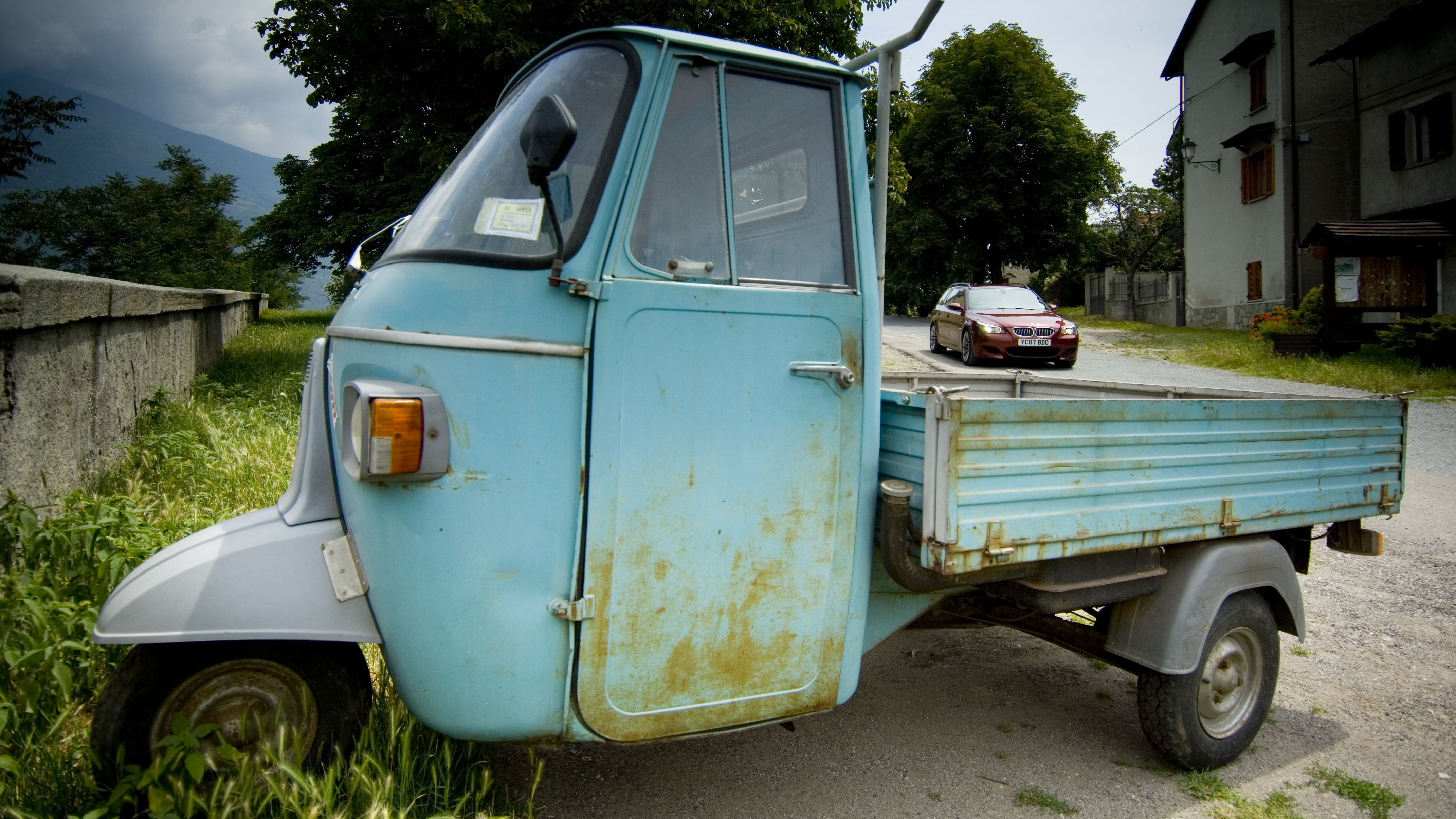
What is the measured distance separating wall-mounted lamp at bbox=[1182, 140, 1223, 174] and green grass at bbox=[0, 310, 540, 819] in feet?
77.6

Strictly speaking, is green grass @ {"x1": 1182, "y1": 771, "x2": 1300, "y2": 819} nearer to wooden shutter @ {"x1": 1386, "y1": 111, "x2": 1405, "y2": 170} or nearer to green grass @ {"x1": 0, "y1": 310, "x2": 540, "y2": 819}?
green grass @ {"x1": 0, "y1": 310, "x2": 540, "y2": 819}

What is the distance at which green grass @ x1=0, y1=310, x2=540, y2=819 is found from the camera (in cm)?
213

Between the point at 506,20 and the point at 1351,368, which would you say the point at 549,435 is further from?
the point at 1351,368

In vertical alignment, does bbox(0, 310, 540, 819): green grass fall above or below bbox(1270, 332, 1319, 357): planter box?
below

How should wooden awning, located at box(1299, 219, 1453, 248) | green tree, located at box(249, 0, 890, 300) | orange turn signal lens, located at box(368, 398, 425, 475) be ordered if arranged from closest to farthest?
orange turn signal lens, located at box(368, 398, 425, 475)
green tree, located at box(249, 0, 890, 300)
wooden awning, located at box(1299, 219, 1453, 248)

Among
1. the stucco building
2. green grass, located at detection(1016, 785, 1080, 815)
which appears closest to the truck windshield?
green grass, located at detection(1016, 785, 1080, 815)

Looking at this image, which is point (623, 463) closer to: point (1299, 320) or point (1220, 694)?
point (1220, 694)

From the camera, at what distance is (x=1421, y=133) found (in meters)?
18.8

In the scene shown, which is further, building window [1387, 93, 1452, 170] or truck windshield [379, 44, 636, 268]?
building window [1387, 93, 1452, 170]

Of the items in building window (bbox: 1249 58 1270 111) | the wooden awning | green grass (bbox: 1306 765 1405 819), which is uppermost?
building window (bbox: 1249 58 1270 111)

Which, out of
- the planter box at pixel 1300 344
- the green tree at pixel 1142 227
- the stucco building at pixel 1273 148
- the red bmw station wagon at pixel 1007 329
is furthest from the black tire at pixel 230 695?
the green tree at pixel 1142 227

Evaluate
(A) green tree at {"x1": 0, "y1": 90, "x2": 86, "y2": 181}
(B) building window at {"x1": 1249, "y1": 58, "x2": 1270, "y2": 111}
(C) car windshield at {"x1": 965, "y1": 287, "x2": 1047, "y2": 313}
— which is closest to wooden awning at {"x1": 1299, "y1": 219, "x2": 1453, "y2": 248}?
(C) car windshield at {"x1": 965, "y1": 287, "x2": 1047, "y2": 313}

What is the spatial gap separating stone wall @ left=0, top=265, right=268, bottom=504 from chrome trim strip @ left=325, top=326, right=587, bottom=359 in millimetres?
2577

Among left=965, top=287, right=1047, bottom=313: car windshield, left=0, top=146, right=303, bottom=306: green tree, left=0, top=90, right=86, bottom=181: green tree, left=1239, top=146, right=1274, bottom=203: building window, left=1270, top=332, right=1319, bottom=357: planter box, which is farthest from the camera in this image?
left=0, top=146, right=303, bottom=306: green tree
